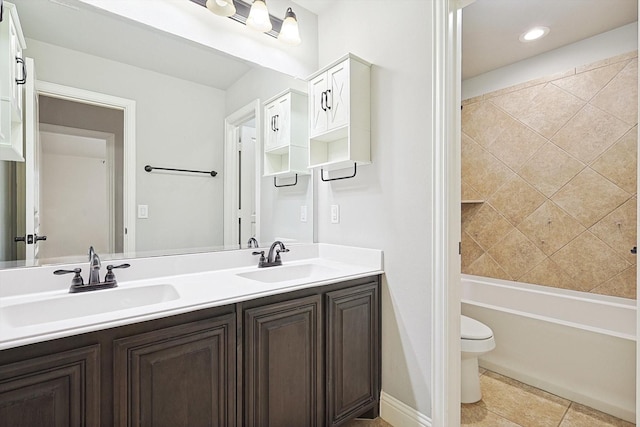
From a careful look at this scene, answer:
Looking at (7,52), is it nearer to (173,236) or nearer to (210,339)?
(173,236)

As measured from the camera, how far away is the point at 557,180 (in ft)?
8.53

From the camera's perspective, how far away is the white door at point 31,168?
1.28m

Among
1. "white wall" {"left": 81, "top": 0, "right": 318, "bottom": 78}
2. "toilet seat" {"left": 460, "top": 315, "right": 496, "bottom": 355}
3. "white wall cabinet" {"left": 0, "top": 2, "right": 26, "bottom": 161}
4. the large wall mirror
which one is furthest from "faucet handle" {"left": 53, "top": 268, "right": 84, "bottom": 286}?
"toilet seat" {"left": 460, "top": 315, "right": 496, "bottom": 355}

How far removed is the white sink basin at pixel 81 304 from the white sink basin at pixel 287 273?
0.40 meters

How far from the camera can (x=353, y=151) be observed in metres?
1.77

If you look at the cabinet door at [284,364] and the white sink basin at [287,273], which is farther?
the white sink basin at [287,273]

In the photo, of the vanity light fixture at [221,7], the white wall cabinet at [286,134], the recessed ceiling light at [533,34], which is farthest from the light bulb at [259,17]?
the recessed ceiling light at [533,34]

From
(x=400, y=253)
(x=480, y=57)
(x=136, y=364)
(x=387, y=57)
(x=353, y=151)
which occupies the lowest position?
(x=136, y=364)

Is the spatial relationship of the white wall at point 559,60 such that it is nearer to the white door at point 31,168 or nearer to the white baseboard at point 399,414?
the white baseboard at point 399,414

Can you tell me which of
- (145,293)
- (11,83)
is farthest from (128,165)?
(145,293)

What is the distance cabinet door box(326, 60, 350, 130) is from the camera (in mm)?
1776

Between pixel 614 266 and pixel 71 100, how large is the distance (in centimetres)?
340

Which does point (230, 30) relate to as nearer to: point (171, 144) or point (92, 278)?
point (171, 144)

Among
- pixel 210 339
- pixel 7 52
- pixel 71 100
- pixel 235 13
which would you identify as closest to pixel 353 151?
pixel 235 13
